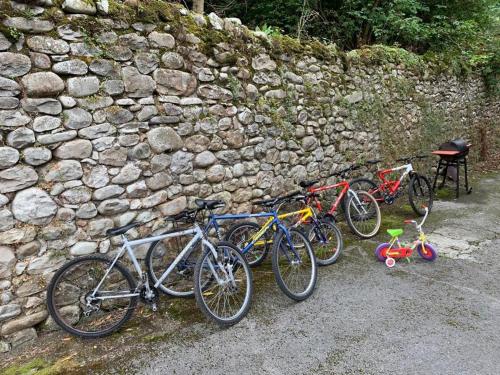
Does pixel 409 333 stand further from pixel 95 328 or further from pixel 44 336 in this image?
pixel 44 336

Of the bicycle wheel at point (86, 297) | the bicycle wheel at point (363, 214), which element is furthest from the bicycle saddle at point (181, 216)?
the bicycle wheel at point (363, 214)

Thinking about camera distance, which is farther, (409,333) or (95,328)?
(95,328)

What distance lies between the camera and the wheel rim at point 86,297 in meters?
3.05

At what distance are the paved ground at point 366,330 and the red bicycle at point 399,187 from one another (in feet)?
4.90

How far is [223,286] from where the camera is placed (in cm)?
324

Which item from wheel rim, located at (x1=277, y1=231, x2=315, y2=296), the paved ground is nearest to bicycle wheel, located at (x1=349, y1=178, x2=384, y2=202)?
the paved ground

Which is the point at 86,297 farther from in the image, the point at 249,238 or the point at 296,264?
the point at 296,264

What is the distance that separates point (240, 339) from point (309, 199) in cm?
210

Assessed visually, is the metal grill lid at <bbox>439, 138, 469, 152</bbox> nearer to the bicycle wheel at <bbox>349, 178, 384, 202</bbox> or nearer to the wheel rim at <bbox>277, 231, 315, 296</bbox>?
the bicycle wheel at <bbox>349, 178, 384, 202</bbox>

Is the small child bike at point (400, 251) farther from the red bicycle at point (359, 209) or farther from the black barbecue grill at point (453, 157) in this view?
the black barbecue grill at point (453, 157)

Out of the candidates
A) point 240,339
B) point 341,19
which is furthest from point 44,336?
point 341,19

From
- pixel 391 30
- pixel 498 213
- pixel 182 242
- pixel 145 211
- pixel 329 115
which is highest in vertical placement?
pixel 391 30

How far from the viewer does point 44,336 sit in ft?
9.93

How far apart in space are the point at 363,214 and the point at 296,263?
6.11ft
